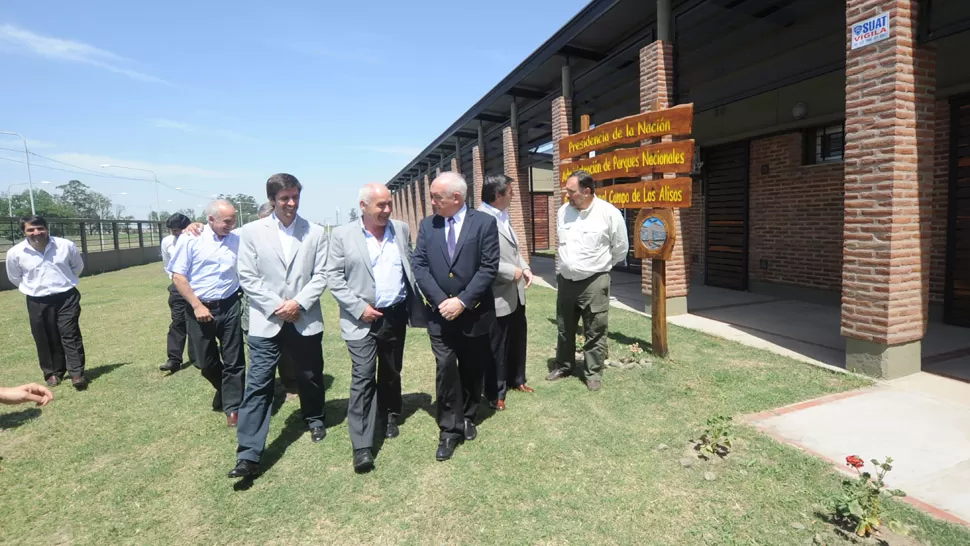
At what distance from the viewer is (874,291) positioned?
4.94 meters

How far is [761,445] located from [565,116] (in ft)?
30.0

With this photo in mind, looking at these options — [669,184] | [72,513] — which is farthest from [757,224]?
[72,513]

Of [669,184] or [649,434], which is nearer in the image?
[649,434]

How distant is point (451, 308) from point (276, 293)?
130 cm

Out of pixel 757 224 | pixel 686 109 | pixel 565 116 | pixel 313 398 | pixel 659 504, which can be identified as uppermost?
pixel 565 116

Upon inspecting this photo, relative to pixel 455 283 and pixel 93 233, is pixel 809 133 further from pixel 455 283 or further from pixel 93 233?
pixel 93 233

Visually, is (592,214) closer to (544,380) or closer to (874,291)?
(544,380)

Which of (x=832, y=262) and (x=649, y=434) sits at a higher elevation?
(x=832, y=262)

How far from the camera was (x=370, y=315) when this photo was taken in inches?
147

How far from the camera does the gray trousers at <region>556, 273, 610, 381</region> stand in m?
4.99

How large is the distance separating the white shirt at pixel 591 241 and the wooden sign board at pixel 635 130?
139 centimetres

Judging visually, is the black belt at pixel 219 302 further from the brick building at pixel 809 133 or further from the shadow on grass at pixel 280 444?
the brick building at pixel 809 133

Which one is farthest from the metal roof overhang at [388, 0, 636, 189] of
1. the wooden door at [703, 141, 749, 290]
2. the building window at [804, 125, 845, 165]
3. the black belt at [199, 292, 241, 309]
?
the black belt at [199, 292, 241, 309]

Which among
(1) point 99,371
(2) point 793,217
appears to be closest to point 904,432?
(2) point 793,217
